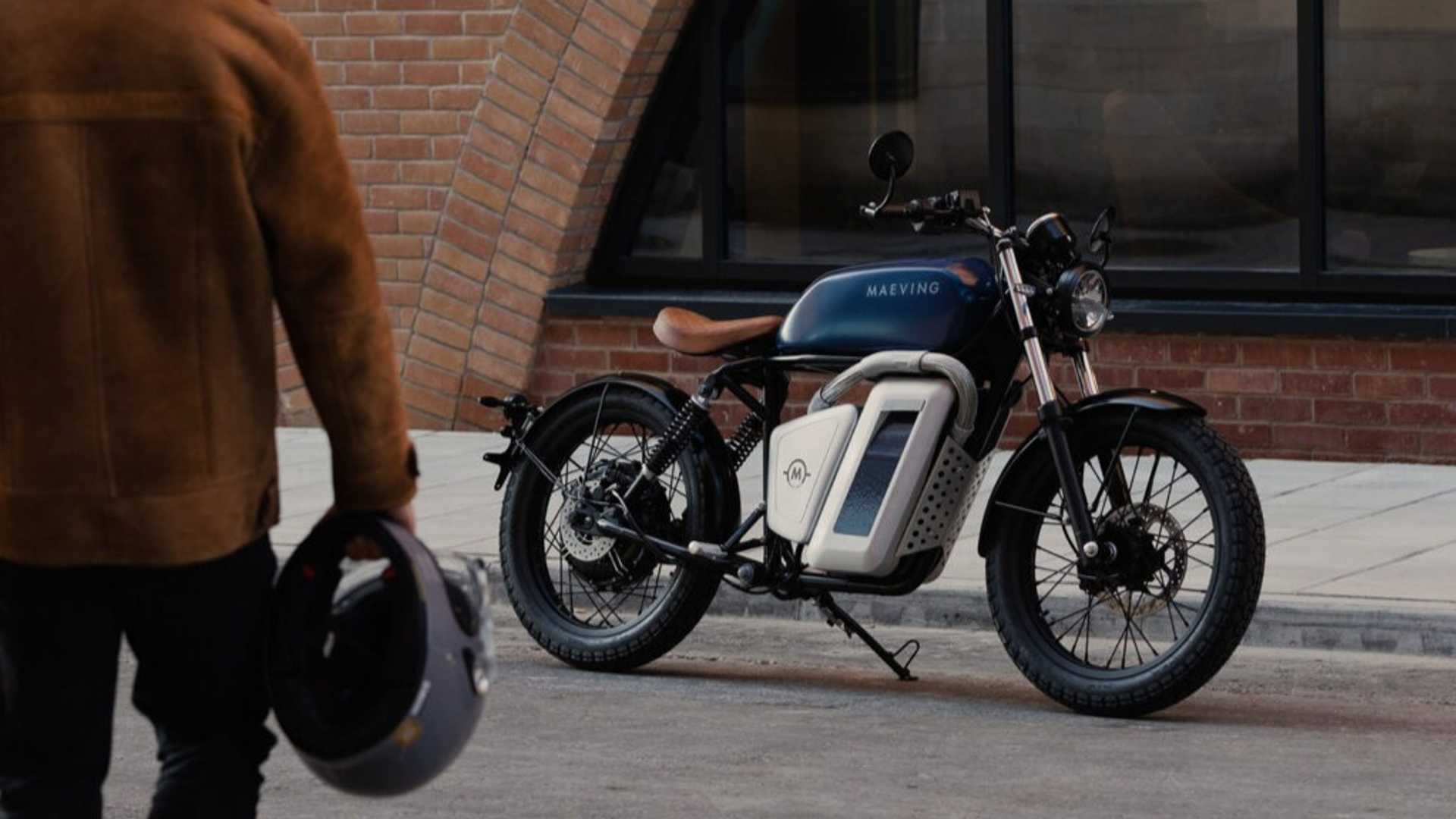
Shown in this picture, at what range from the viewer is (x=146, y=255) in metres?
3.60

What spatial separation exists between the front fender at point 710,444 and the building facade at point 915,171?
14.8ft

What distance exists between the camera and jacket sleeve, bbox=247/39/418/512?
12.0 ft

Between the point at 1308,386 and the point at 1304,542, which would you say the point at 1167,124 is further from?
the point at 1304,542

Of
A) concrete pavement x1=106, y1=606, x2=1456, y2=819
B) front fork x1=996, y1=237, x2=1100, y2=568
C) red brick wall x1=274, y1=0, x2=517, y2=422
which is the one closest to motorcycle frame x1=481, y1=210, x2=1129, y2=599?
front fork x1=996, y1=237, x2=1100, y2=568

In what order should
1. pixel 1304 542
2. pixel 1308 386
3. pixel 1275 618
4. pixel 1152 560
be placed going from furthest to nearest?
pixel 1308 386 → pixel 1304 542 → pixel 1275 618 → pixel 1152 560

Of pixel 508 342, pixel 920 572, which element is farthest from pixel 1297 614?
pixel 508 342

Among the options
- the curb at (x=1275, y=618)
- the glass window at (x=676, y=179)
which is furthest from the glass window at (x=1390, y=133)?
the curb at (x=1275, y=618)

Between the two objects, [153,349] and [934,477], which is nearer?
[153,349]

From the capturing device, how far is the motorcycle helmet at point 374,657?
3.76 m

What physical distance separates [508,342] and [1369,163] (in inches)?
161

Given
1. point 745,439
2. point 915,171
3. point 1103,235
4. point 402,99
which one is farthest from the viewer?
point 402,99

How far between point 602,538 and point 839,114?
5354 millimetres

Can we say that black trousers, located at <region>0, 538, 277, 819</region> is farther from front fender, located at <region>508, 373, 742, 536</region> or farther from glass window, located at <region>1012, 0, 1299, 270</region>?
glass window, located at <region>1012, 0, 1299, 270</region>

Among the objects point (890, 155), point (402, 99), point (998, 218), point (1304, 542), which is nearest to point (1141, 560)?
point (890, 155)
